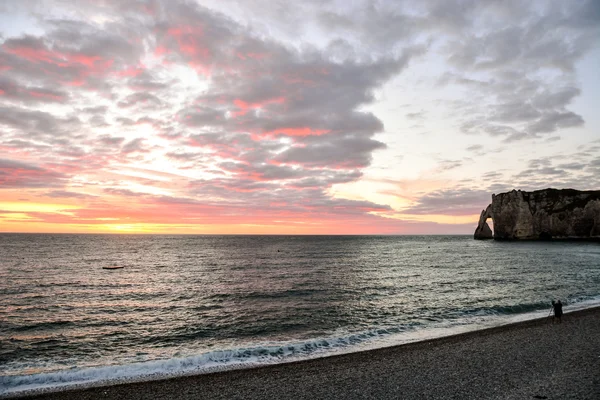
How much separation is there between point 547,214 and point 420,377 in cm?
17149

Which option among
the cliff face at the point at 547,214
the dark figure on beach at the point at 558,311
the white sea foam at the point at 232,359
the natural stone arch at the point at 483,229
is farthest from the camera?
the natural stone arch at the point at 483,229

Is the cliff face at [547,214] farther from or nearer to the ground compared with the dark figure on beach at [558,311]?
farther from the ground

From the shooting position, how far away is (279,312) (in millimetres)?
29641

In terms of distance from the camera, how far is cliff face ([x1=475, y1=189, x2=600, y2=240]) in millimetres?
141250

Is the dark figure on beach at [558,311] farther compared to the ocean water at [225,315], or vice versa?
the dark figure on beach at [558,311]

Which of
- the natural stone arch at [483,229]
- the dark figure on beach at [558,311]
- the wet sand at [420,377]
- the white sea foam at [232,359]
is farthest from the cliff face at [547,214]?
the wet sand at [420,377]

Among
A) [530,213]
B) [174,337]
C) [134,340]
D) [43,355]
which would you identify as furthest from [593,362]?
[530,213]

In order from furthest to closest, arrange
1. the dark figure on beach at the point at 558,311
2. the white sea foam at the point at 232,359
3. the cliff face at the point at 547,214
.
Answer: the cliff face at the point at 547,214, the dark figure on beach at the point at 558,311, the white sea foam at the point at 232,359

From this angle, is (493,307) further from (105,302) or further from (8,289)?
(8,289)

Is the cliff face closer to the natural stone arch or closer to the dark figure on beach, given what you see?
Result: the natural stone arch

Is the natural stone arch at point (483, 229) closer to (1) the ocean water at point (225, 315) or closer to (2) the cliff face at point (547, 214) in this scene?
(2) the cliff face at point (547, 214)

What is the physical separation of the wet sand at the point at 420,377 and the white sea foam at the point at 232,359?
1.40 m

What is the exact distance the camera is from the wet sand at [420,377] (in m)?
13.3

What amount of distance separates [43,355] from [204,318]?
36.4 feet
